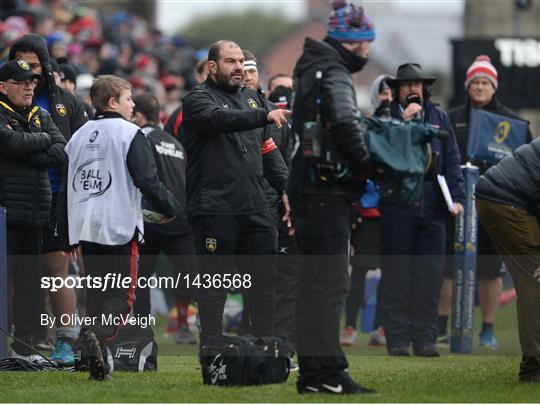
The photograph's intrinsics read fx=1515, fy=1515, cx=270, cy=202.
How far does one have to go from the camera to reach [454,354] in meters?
13.7

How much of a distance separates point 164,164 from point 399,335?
8.80ft

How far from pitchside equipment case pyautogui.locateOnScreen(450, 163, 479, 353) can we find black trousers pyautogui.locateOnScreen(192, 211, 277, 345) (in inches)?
152

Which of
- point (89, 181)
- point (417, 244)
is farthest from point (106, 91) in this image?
point (417, 244)

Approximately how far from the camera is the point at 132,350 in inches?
434

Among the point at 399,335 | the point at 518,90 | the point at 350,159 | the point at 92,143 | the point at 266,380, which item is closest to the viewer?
the point at 350,159

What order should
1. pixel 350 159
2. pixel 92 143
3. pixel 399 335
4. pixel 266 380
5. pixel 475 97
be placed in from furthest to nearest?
pixel 475 97 < pixel 399 335 < pixel 92 143 < pixel 266 380 < pixel 350 159

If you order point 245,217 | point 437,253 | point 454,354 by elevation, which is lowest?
point 454,354

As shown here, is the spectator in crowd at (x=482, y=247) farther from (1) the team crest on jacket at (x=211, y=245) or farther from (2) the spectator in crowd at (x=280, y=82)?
(1) the team crest on jacket at (x=211, y=245)

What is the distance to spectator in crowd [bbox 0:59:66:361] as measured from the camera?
36.7ft

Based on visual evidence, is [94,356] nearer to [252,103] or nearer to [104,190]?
[104,190]

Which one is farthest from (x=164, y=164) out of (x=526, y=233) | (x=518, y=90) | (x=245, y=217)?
(x=518, y=90)

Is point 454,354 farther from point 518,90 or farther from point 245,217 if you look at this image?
point 518,90

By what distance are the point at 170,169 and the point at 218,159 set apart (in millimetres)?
3903

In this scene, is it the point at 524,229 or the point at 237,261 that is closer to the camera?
the point at 524,229
